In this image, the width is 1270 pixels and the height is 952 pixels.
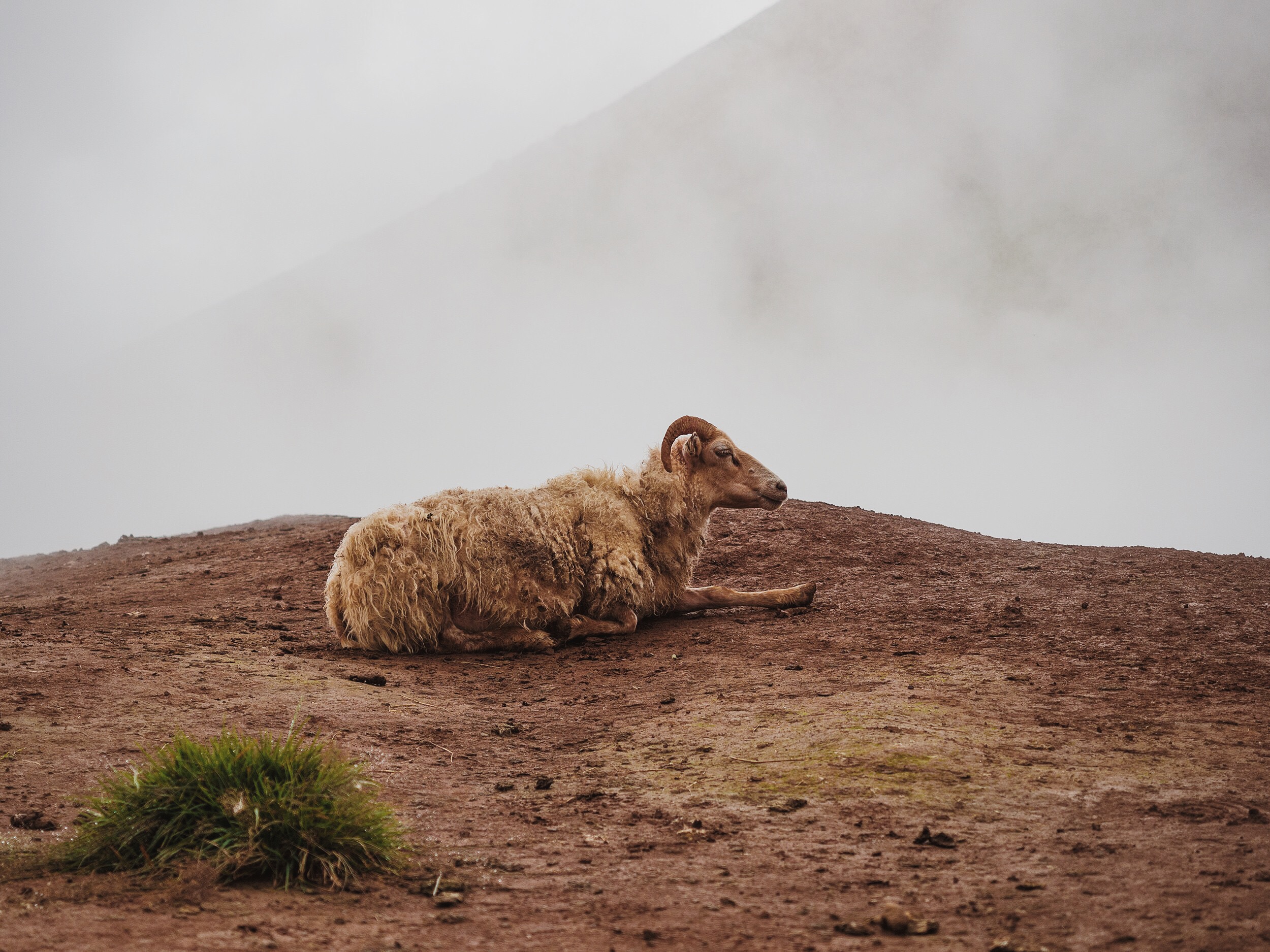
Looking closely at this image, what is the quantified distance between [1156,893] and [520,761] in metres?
3.42

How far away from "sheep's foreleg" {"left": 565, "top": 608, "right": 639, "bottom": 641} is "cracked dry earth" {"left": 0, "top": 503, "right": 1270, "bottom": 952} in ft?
0.55

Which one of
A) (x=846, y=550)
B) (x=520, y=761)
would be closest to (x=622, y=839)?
(x=520, y=761)

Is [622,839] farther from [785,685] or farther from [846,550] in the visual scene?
[846,550]

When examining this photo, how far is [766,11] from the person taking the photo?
91438 mm

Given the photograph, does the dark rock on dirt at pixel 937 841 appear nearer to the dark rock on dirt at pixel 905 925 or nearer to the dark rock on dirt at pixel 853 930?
the dark rock on dirt at pixel 905 925

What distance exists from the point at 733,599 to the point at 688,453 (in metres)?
1.55

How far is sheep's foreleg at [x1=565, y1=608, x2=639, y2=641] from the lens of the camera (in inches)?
369

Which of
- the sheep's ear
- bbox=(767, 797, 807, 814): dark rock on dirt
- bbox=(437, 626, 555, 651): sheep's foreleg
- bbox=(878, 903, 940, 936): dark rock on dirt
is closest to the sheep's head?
the sheep's ear

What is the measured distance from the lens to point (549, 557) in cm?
930

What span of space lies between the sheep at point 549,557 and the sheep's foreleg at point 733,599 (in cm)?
1

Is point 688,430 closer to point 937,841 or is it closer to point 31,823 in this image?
point 937,841

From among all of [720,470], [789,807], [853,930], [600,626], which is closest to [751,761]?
[789,807]

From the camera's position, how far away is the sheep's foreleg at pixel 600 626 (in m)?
9.38

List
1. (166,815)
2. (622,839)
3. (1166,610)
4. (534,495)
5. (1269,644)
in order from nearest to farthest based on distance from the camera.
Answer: (166,815), (622,839), (1269,644), (1166,610), (534,495)
